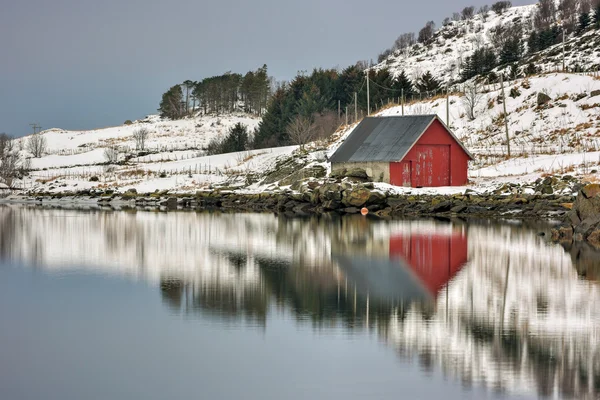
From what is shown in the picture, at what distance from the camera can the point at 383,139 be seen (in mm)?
43750

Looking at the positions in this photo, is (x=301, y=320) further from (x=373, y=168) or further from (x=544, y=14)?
(x=544, y=14)

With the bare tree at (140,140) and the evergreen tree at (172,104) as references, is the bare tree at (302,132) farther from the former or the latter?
the evergreen tree at (172,104)

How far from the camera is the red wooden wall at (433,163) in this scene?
4156cm

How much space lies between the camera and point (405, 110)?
210ft

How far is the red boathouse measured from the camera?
41594 mm

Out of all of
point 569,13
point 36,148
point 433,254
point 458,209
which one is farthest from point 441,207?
point 569,13

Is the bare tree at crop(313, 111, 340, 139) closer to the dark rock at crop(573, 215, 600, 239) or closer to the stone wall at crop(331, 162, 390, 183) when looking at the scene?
the stone wall at crop(331, 162, 390, 183)

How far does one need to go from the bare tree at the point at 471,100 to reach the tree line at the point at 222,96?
64.1 m

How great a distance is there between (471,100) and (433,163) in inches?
803

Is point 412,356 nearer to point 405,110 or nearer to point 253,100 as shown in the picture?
point 405,110

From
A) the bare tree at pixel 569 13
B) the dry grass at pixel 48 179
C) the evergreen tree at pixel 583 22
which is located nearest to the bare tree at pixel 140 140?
the dry grass at pixel 48 179

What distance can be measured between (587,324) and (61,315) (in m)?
8.16

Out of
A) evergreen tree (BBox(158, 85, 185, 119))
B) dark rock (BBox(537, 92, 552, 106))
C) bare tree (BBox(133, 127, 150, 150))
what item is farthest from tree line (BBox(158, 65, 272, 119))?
dark rock (BBox(537, 92, 552, 106))

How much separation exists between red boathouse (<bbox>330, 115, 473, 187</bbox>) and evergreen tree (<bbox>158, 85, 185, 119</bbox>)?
88083mm
